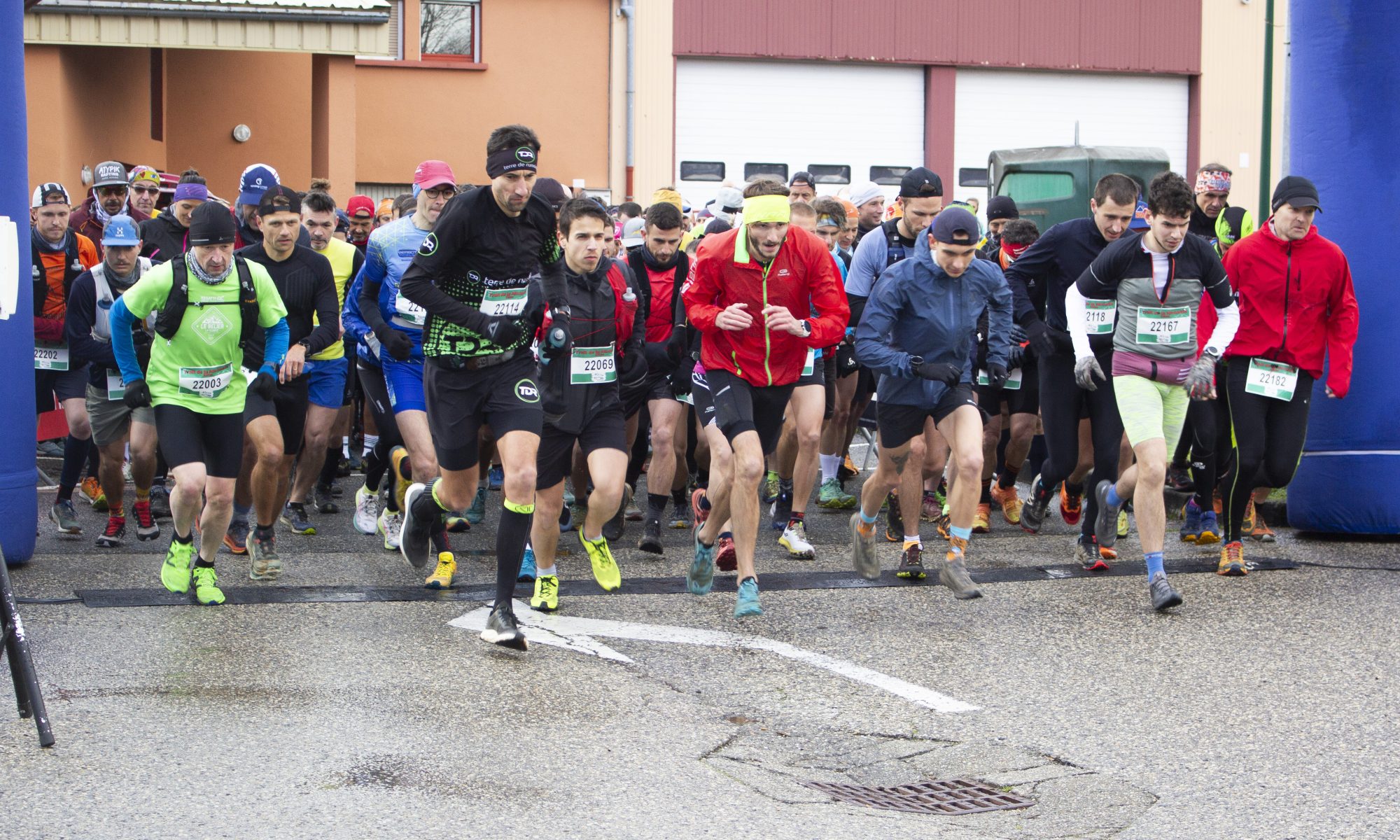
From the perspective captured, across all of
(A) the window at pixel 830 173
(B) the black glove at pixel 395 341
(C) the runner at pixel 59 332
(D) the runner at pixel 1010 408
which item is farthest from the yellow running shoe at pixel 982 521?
(A) the window at pixel 830 173

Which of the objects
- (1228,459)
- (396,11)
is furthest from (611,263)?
(396,11)

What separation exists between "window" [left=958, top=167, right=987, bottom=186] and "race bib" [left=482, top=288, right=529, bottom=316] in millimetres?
21029

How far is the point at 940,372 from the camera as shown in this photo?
790cm

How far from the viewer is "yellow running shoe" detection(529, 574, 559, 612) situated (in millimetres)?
7656

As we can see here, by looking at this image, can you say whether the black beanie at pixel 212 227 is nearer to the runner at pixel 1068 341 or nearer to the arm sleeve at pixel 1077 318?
the arm sleeve at pixel 1077 318

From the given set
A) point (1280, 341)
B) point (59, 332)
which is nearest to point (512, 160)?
point (1280, 341)

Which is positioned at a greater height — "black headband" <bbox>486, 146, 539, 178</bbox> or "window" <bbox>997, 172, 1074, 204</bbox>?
"window" <bbox>997, 172, 1074, 204</bbox>

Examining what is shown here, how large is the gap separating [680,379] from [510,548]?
2.98 m

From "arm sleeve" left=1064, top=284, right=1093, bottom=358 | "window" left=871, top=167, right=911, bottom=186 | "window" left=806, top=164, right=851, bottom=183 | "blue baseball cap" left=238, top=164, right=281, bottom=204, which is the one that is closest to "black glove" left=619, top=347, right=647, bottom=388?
"arm sleeve" left=1064, top=284, right=1093, bottom=358

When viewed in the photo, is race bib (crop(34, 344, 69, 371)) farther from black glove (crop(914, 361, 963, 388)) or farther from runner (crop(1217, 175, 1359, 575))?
runner (crop(1217, 175, 1359, 575))

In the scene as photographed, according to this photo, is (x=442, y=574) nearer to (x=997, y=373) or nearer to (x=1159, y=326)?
(x=997, y=373)

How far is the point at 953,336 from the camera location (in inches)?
323

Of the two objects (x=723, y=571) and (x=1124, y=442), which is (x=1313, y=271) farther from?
(x=723, y=571)

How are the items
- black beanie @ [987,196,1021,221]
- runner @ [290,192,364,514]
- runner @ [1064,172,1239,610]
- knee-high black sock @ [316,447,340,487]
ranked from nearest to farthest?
runner @ [1064,172,1239,610] → runner @ [290,192,364,514] → knee-high black sock @ [316,447,340,487] → black beanie @ [987,196,1021,221]
